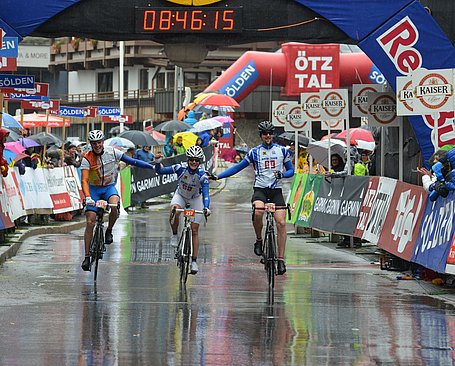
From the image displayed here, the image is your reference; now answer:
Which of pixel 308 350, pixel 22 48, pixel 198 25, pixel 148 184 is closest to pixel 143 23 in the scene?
pixel 198 25

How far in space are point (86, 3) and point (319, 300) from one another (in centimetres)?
846

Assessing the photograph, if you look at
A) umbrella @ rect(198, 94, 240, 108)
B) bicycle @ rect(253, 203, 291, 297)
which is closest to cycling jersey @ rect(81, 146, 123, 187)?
bicycle @ rect(253, 203, 291, 297)

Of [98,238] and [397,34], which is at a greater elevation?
[397,34]

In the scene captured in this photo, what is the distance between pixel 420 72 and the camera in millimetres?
16766

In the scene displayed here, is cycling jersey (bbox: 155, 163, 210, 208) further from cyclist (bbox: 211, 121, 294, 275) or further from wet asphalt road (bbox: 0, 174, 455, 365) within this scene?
wet asphalt road (bbox: 0, 174, 455, 365)

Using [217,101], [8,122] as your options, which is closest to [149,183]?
[8,122]

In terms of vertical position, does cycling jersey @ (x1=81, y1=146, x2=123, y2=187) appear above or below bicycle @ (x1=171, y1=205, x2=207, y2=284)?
above

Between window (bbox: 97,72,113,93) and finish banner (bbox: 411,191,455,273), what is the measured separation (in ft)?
240

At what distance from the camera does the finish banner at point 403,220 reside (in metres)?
16.1

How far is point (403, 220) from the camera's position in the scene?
1706 cm

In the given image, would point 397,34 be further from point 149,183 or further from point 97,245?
point 149,183

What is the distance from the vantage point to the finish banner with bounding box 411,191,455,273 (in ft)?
46.3

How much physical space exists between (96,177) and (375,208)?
5.98m

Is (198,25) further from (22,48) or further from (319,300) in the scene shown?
(22,48)
